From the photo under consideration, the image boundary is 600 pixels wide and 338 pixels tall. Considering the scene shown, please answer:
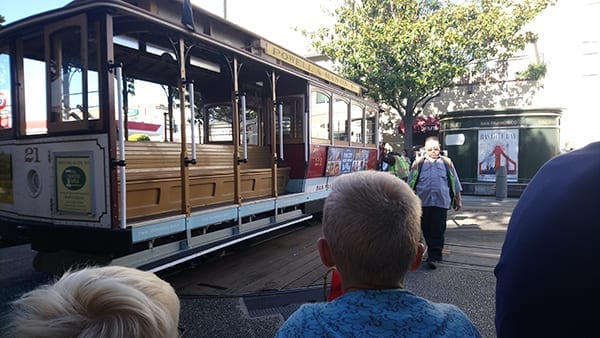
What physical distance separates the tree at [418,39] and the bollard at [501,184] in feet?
15.3

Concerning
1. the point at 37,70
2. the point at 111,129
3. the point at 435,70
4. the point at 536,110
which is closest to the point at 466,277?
the point at 111,129

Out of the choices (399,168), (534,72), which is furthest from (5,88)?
(534,72)

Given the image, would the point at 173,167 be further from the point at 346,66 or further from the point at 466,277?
the point at 346,66

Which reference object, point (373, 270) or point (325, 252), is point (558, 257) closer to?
point (373, 270)

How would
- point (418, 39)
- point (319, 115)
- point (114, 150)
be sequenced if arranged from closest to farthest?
point (114, 150), point (319, 115), point (418, 39)

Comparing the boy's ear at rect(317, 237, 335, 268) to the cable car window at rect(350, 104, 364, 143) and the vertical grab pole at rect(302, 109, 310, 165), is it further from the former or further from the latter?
the cable car window at rect(350, 104, 364, 143)

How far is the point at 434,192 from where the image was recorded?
199 inches

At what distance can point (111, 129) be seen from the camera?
148 inches

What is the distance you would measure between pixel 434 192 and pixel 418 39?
11827 millimetres

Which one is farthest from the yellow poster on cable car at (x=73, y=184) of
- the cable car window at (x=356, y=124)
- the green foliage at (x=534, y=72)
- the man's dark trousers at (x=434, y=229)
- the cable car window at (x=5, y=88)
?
the green foliage at (x=534, y=72)

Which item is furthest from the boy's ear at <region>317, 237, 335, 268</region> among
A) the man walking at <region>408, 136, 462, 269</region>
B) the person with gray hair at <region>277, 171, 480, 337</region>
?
the man walking at <region>408, 136, 462, 269</region>

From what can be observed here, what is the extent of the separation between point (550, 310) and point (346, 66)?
16.4m

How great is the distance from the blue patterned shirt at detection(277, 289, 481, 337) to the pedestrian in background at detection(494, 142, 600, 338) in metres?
0.16

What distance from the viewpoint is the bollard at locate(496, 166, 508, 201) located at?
1239 centimetres
